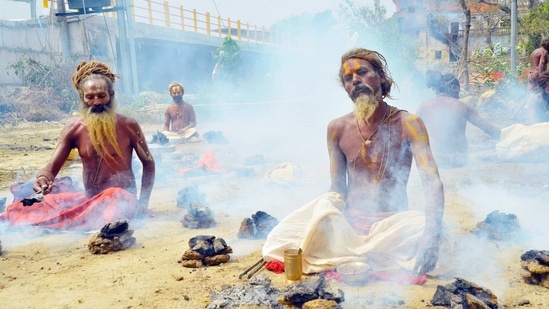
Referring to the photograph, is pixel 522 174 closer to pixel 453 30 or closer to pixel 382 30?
pixel 382 30

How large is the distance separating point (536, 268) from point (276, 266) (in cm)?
177

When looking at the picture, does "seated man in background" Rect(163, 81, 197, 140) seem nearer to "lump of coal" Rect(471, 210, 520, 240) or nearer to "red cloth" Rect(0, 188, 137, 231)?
"red cloth" Rect(0, 188, 137, 231)

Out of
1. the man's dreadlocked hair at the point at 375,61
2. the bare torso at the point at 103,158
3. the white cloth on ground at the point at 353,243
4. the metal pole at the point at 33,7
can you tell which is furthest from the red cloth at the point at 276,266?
the metal pole at the point at 33,7

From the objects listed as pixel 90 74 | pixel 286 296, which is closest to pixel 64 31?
pixel 90 74

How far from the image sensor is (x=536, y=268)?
3.43 metres

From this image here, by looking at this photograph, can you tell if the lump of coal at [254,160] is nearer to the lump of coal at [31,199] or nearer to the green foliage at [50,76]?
the lump of coal at [31,199]

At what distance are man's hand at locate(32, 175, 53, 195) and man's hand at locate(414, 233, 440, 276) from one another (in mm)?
3527

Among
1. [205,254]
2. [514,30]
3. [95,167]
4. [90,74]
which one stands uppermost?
[514,30]

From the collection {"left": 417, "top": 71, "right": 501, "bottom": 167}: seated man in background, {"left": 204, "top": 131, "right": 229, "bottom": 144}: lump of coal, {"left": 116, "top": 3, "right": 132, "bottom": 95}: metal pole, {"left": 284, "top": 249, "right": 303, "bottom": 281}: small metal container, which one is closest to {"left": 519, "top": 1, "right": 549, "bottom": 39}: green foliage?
{"left": 417, "top": 71, "right": 501, "bottom": 167}: seated man in background

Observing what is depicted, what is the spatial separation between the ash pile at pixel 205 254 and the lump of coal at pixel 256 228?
620mm

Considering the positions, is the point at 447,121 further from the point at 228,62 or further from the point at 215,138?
the point at 228,62

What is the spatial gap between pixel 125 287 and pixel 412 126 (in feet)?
7.91

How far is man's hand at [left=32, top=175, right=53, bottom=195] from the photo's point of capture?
499 cm

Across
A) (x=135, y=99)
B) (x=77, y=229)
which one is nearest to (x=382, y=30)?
(x=135, y=99)
